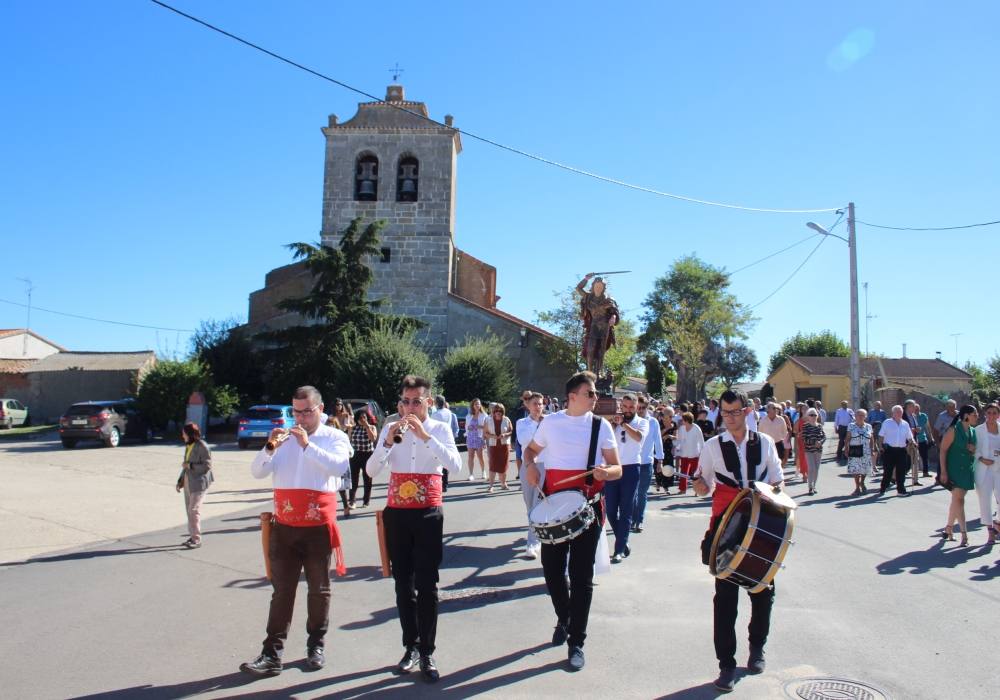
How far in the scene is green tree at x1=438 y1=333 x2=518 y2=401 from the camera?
33.2 meters

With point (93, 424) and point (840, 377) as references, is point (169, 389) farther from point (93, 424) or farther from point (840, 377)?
point (840, 377)

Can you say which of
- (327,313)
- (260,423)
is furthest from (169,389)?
(327,313)

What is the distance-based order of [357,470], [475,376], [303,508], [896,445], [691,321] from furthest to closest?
1. [691,321]
2. [475,376]
3. [896,445]
4. [357,470]
5. [303,508]

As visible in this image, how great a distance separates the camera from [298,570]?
195 inches

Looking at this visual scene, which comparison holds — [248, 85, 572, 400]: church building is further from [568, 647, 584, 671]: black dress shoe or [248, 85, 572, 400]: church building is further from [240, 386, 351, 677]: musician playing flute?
[568, 647, 584, 671]: black dress shoe

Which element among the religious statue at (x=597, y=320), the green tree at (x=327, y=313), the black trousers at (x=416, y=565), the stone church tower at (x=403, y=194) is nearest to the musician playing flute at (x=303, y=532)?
the black trousers at (x=416, y=565)

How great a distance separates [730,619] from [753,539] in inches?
21.2

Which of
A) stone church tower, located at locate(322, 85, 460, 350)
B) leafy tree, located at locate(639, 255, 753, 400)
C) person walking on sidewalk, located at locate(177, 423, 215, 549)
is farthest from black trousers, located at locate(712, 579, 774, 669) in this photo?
Result: leafy tree, located at locate(639, 255, 753, 400)

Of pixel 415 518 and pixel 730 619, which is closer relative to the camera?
pixel 730 619

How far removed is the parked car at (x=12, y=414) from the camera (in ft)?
117

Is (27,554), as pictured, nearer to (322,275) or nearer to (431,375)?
(431,375)

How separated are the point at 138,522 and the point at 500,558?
18.6 feet

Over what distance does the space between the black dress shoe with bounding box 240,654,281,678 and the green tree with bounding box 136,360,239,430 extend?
24.9 meters

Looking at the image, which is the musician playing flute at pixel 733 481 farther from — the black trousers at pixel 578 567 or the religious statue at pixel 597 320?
the religious statue at pixel 597 320
